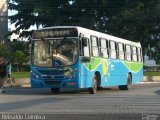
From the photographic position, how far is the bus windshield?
77.3 feet

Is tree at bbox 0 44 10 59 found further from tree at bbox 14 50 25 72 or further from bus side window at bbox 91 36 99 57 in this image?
bus side window at bbox 91 36 99 57

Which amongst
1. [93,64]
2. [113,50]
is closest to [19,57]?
[113,50]

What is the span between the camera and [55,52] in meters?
23.8

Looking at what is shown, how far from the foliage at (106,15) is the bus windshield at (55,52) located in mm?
27749

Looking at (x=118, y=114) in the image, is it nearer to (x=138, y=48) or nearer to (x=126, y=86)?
(x=126, y=86)

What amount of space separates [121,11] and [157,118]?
39526mm

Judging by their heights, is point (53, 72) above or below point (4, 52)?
below

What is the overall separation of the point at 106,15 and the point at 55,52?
3134cm

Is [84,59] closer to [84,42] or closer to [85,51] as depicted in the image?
[85,51]

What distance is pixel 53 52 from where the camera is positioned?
937 inches

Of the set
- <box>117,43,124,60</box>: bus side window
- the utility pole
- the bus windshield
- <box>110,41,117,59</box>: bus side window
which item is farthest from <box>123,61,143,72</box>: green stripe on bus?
the utility pole

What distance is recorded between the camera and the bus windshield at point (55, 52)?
77.3ft

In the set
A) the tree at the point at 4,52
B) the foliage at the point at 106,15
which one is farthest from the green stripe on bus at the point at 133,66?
the tree at the point at 4,52

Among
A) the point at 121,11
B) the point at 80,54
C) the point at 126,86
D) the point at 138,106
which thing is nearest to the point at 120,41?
the point at 126,86
